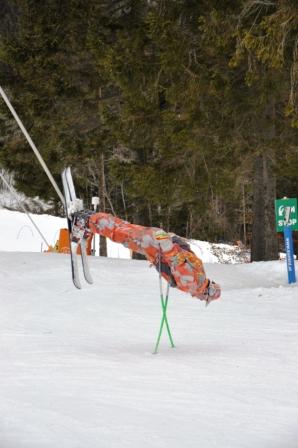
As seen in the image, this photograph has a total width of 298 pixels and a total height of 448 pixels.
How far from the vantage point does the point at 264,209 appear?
15.1 m

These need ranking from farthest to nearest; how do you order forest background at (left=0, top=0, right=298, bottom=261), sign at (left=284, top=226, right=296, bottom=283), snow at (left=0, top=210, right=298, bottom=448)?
forest background at (left=0, top=0, right=298, bottom=261)
sign at (left=284, top=226, right=296, bottom=283)
snow at (left=0, top=210, right=298, bottom=448)

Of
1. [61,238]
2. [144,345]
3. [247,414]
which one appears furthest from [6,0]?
[247,414]

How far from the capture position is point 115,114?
16078mm

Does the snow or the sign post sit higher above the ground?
the sign post

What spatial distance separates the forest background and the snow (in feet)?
9.33

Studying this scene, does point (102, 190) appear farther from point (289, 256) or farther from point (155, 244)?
point (155, 244)

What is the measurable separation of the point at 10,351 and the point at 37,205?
28.7 meters

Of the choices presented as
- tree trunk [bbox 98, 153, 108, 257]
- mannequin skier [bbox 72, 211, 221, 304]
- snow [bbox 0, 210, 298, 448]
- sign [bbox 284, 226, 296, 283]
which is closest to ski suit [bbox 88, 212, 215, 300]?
mannequin skier [bbox 72, 211, 221, 304]

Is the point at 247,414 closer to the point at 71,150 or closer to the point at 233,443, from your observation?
the point at 233,443

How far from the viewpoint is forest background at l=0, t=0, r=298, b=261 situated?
1331cm

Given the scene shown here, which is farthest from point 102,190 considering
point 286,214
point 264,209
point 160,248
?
point 160,248

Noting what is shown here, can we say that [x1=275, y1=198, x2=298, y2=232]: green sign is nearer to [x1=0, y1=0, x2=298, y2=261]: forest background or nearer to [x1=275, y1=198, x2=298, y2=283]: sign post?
[x1=275, y1=198, x2=298, y2=283]: sign post

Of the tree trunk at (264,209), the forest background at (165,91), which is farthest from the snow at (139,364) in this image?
the forest background at (165,91)

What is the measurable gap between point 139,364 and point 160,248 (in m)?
1.08
